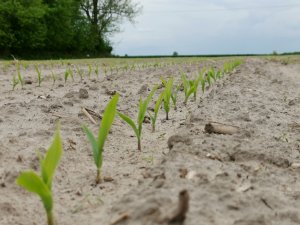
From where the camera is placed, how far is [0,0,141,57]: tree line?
93.2 ft

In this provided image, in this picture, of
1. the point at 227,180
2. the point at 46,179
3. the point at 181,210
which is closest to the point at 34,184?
the point at 46,179

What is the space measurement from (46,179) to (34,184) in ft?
0.35

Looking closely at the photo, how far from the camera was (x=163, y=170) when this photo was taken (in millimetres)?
1721

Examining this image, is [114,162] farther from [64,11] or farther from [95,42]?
[95,42]

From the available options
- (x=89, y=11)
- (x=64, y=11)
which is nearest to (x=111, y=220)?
(x=64, y=11)

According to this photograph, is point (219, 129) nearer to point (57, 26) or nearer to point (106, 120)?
point (106, 120)

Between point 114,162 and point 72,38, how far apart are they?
32455 mm

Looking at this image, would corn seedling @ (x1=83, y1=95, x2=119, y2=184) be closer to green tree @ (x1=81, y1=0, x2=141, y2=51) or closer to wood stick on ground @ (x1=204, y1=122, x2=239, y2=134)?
wood stick on ground @ (x1=204, y1=122, x2=239, y2=134)

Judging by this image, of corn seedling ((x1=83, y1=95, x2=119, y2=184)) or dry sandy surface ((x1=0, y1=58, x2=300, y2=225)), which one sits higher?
corn seedling ((x1=83, y1=95, x2=119, y2=184))

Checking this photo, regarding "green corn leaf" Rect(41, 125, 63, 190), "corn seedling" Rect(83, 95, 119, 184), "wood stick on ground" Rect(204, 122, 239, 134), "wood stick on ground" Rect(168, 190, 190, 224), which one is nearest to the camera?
"wood stick on ground" Rect(168, 190, 190, 224)

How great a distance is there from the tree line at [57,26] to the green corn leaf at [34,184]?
2693 centimetres

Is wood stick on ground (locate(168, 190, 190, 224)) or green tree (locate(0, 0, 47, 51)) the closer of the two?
wood stick on ground (locate(168, 190, 190, 224))

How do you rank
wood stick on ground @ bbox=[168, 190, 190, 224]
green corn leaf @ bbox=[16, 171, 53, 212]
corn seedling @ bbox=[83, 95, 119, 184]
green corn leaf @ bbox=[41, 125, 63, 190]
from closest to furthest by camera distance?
wood stick on ground @ bbox=[168, 190, 190, 224], green corn leaf @ bbox=[16, 171, 53, 212], green corn leaf @ bbox=[41, 125, 63, 190], corn seedling @ bbox=[83, 95, 119, 184]

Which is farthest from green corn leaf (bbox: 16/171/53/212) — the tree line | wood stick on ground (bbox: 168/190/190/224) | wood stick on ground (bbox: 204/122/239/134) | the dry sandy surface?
the tree line
